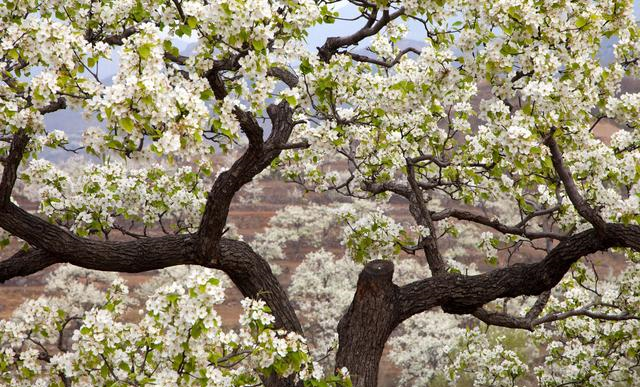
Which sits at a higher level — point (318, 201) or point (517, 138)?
point (318, 201)

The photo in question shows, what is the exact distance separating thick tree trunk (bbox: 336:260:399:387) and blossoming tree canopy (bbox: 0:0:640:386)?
17 millimetres

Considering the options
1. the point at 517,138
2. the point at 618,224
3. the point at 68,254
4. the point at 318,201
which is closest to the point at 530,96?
the point at 517,138

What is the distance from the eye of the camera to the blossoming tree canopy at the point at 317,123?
15.0 ft

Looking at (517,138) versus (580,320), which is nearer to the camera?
(517,138)

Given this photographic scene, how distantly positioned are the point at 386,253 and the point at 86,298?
64.9 feet

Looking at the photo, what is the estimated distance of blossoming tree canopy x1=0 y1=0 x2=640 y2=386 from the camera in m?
4.59

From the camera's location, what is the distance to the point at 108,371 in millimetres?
4977

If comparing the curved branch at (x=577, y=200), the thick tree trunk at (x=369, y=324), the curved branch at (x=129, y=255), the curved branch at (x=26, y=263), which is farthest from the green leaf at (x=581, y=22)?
the curved branch at (x=26, y=263)

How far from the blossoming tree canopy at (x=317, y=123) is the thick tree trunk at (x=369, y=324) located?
0.06 ft

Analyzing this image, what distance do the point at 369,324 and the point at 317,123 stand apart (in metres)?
2.40

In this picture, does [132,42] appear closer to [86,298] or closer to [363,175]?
[363,175]

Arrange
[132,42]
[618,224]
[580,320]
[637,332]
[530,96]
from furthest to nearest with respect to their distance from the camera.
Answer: [580,320]
[637,332]
[618,224]
[530,96]
[132,42]

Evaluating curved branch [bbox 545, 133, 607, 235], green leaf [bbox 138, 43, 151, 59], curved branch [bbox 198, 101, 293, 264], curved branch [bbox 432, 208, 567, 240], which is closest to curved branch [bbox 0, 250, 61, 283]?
curved branch [bbox 198, 101, 293, 264]

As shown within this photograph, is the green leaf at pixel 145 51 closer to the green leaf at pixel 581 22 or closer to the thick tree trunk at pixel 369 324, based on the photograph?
the green leaf at pixel 581 22
